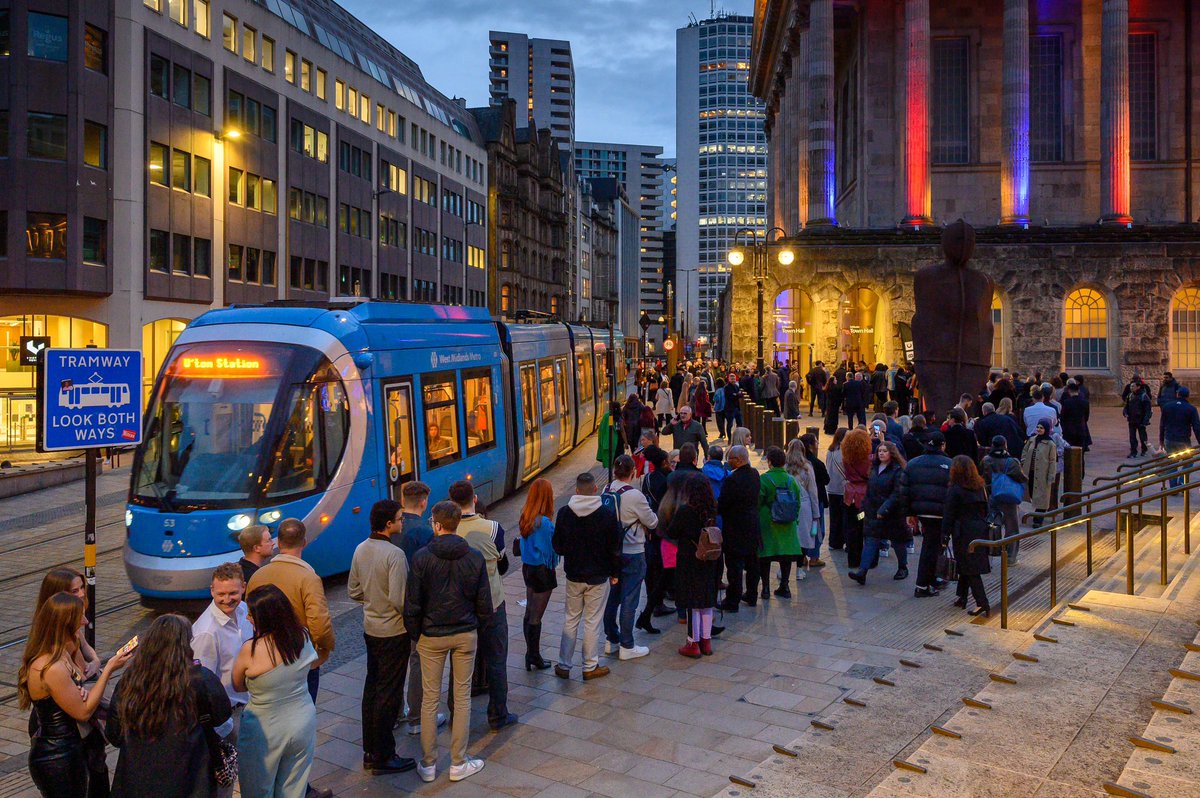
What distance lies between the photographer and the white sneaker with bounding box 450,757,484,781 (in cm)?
668

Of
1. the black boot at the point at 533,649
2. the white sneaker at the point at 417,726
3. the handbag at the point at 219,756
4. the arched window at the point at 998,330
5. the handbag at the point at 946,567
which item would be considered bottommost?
the white sneaker at the point at 417,726

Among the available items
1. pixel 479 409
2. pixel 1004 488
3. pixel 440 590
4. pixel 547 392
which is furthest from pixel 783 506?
Result: pixel 547 392

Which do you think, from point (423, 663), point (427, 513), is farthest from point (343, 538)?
point (423, 663)

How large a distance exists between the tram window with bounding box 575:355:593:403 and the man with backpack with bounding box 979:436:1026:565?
13.5 meters

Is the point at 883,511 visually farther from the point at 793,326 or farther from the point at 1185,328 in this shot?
the point at 1185,328

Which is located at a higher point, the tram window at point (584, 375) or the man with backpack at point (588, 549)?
the tram window at point (584, 375)

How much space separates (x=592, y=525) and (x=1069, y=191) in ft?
167

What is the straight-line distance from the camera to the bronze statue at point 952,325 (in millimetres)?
20078

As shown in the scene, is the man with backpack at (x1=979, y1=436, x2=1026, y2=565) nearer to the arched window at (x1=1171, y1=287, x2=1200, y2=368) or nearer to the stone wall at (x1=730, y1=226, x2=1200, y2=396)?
the stone wall at (x1=730, y1=226, x2=1200, y2=396)

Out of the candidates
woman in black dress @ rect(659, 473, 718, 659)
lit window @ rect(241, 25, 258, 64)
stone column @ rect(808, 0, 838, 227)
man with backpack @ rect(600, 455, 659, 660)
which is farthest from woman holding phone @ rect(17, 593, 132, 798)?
stone column @ rect(808, 0, 838, 227)

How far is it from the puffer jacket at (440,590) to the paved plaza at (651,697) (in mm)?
1046

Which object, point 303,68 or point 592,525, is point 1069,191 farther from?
point 592,525

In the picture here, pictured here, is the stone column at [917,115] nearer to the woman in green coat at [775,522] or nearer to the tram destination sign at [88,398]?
the woman in green coat at [775,522]

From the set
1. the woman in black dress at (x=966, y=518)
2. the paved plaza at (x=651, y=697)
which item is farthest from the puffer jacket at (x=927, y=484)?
the paved plaza at (x=651, y=697)
